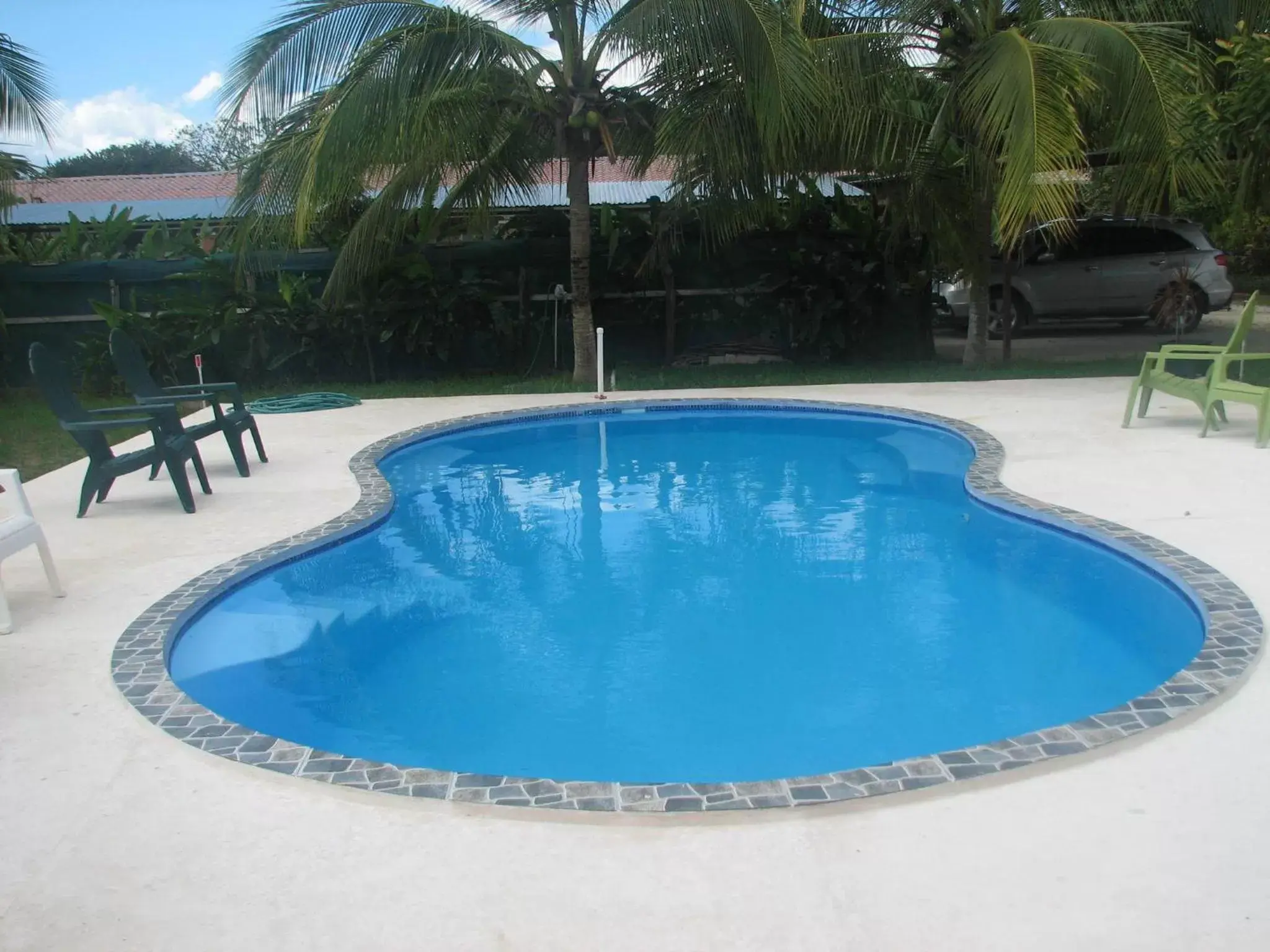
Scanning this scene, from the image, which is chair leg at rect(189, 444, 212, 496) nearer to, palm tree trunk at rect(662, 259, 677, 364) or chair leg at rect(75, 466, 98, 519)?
chair leg at rect(75, 466, 98, 519)

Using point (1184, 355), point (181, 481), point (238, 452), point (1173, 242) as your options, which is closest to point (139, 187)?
point (238, 452)

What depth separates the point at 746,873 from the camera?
295 cm

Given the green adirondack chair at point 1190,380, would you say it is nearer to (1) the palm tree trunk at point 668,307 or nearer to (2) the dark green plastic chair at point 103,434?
(1) the palm tree trunk at point 668,307

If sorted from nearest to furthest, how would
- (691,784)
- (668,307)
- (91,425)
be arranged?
1. (691,784)
2. (91,425)
3. (668,307)

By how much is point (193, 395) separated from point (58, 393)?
1589 millimetres

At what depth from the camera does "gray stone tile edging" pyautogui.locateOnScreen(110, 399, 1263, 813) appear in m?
3.38

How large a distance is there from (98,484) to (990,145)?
8615 mm

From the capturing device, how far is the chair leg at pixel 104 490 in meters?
7.18

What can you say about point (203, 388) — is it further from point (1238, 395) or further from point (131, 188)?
point (131, 188)

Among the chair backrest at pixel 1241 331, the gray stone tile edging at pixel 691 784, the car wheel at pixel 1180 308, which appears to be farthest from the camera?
the car wheel at pixel 1180 308

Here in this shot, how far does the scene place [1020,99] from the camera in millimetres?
9570

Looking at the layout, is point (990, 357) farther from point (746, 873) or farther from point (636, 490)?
point (746, 873)

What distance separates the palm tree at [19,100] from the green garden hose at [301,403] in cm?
384

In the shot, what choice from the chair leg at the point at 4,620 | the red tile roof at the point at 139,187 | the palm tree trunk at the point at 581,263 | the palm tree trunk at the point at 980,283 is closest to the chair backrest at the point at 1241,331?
the palm tree trunk at the point at 980,283
